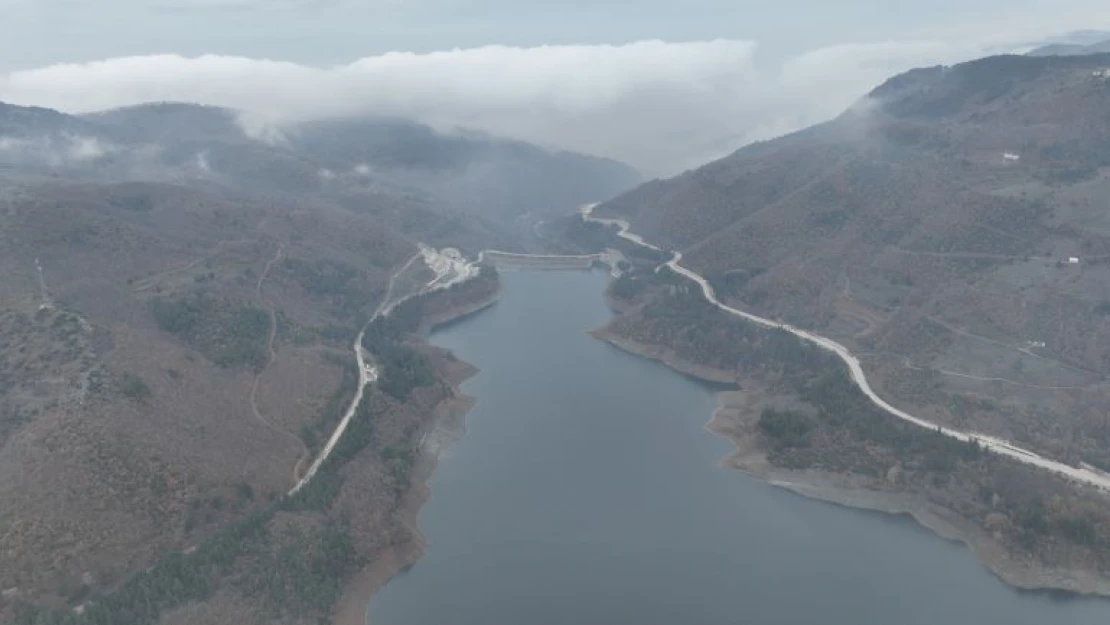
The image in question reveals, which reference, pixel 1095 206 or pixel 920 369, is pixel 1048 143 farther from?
pixel 920 369

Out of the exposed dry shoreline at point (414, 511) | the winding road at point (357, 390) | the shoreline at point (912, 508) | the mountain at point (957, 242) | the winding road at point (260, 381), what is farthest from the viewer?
the mountain at point (957, 242)

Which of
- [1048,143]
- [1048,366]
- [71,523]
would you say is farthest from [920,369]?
[71,523]

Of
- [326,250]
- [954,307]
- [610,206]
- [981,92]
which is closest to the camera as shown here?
[954,307]

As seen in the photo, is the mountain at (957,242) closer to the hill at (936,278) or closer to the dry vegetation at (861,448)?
the hill at (936,278)

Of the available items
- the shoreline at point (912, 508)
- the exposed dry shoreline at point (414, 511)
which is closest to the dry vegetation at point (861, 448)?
the shoreline at point (912, 508)

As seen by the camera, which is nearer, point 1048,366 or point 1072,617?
point 1072,617

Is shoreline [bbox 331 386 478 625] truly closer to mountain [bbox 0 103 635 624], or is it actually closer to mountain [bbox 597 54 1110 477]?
mountain [bbox 0 103 635 624]

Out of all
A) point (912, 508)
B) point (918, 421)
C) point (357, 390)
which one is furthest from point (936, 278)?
point (357, 390)
